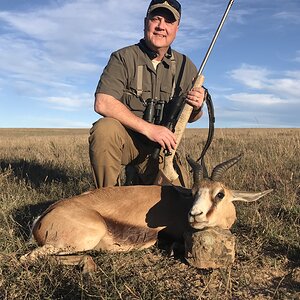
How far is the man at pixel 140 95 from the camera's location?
5.06m

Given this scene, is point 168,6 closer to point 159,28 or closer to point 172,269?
point 159,28

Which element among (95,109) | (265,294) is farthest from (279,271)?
(95,109)

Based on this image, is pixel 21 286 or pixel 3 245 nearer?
pixel 21 286

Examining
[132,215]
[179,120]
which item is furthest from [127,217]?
[179,120]

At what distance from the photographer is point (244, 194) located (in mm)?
4047

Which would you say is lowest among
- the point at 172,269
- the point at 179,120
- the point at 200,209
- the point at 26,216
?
the point at 172,269

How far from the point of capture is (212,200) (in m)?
3.75

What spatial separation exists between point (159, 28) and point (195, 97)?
3.75ft

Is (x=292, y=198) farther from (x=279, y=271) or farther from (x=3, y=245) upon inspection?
(x=3, y=245)

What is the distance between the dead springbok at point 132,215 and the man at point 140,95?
2.95 ft

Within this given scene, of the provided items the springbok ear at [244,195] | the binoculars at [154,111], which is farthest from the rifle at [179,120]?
the springbok ear at [244,195]

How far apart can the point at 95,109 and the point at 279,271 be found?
2932mm

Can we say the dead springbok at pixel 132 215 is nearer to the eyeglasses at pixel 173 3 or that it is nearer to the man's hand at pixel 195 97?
the man's hand at pixel 195 97

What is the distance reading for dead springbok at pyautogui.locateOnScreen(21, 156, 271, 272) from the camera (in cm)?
362
